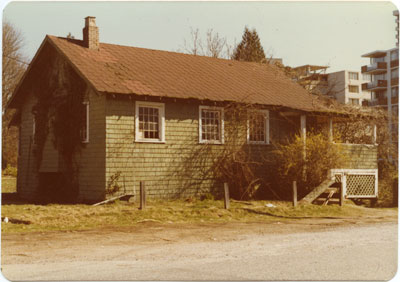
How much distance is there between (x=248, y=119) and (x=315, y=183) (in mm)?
3713

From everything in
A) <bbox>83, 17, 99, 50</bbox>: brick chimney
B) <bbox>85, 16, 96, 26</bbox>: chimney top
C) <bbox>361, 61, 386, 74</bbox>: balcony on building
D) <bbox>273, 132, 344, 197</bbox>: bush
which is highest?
<bbox>361, 61, 386, 74</bbox>: balcony on building

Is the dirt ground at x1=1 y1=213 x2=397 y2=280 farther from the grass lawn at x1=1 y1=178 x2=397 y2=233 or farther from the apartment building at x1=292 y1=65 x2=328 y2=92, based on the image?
the apartment building at x1=292 y1=65 x2=328 y2=92

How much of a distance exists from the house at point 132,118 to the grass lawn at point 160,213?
1.55 m

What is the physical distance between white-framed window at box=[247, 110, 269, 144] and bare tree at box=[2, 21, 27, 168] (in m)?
9.89

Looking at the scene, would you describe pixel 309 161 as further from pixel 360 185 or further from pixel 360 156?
pixel 360 156

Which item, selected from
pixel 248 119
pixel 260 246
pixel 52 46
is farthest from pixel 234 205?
pixel 52 46

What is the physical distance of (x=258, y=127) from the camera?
23.8 metres

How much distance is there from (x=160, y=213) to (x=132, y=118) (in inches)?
183

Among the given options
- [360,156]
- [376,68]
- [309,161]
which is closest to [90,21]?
[309,161]

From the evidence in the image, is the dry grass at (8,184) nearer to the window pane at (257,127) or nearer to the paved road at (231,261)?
the window pane at (257,127)

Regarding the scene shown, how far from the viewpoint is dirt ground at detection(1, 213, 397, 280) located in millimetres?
8320

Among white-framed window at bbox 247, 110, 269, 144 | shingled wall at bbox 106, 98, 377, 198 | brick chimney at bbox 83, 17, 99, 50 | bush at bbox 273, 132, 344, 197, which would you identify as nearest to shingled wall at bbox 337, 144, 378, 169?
bush at bbox 273, 132, 344, 197

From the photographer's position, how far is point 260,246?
453 inches

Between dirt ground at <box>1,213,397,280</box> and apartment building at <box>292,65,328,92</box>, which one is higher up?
apartment building at <box>292,65,328,92</box>
